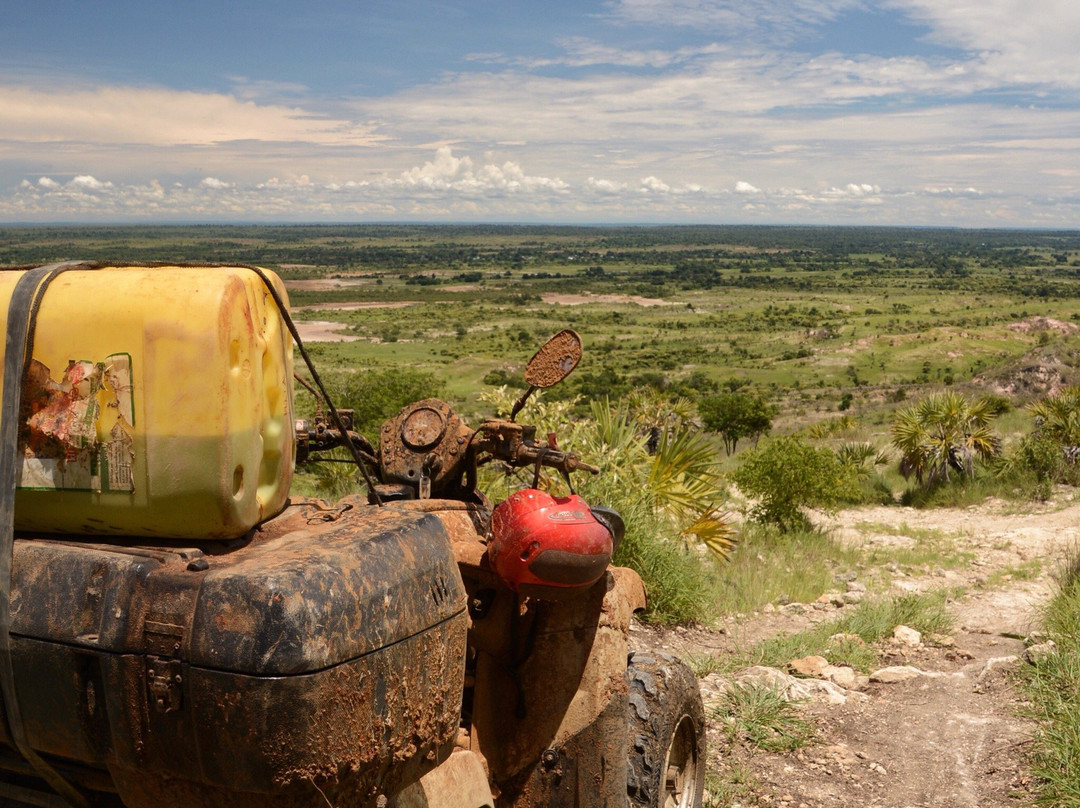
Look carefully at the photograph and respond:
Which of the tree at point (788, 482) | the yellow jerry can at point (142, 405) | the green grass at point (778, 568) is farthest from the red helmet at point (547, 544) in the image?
the tree at point (788, 482)

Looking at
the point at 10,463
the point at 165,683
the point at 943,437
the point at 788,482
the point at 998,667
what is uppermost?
the point at 10,463

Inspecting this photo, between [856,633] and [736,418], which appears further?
[736,418]

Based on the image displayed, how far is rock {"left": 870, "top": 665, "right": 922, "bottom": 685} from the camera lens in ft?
23.5

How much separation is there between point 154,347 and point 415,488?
5.43 ft

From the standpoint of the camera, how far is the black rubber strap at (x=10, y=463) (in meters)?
2.36

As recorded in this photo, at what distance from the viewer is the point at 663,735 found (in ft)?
13.0

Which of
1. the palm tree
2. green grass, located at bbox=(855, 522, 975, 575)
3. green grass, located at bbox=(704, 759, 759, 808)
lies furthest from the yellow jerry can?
the palm tree

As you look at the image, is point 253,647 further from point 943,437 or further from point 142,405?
point 943,437

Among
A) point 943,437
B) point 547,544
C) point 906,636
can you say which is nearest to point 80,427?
point 547,544

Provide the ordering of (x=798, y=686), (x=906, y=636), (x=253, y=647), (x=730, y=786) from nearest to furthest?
(x=253, y=647)
(x=730, y=786)
(x=798, y=686)
(x=906, y=636)

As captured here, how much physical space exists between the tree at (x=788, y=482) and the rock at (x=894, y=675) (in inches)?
279

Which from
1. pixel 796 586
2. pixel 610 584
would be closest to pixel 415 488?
pixel 610 584

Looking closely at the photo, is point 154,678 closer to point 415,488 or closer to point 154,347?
point 154,347

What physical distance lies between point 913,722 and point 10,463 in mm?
5840
